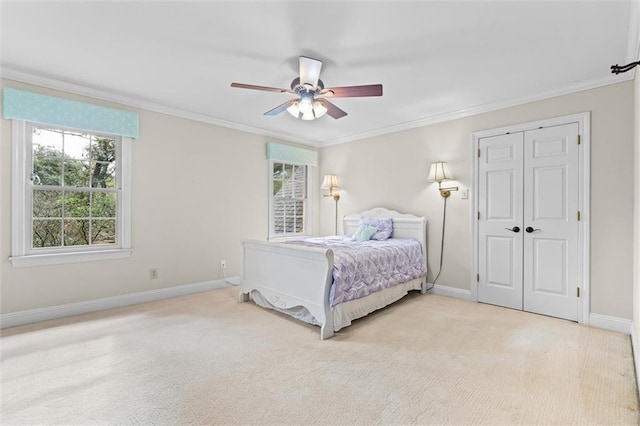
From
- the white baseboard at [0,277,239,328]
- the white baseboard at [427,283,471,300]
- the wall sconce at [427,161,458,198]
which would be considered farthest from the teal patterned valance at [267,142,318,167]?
the white baseboard at [427,283,471,300]

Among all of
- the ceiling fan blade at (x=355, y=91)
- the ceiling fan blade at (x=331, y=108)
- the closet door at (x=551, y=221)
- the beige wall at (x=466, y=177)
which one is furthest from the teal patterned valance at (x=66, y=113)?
the closet door at (x=551, y=221)

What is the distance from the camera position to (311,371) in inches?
84.1

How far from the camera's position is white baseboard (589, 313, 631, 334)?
9.29 ft

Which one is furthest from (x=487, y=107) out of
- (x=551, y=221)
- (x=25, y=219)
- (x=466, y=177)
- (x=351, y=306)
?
(x=25, y=219)

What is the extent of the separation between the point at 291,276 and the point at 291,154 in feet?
8.71

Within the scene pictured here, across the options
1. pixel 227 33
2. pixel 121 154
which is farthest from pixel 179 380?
pixel 121 154

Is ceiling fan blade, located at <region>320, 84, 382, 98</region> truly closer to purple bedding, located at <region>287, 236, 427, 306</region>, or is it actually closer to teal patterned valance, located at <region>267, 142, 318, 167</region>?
purple bedding, located at <region>287, 236, 427, 306</region>

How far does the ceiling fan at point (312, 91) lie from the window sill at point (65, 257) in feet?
7.89

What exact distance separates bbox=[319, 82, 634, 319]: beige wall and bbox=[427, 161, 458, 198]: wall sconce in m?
0.09

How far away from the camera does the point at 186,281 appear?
404cm

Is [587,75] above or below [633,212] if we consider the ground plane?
above

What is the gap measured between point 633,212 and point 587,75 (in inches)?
52.8

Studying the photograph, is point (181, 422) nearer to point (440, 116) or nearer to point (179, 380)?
point (179, 380)

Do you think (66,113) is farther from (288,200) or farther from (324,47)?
(288,200)
